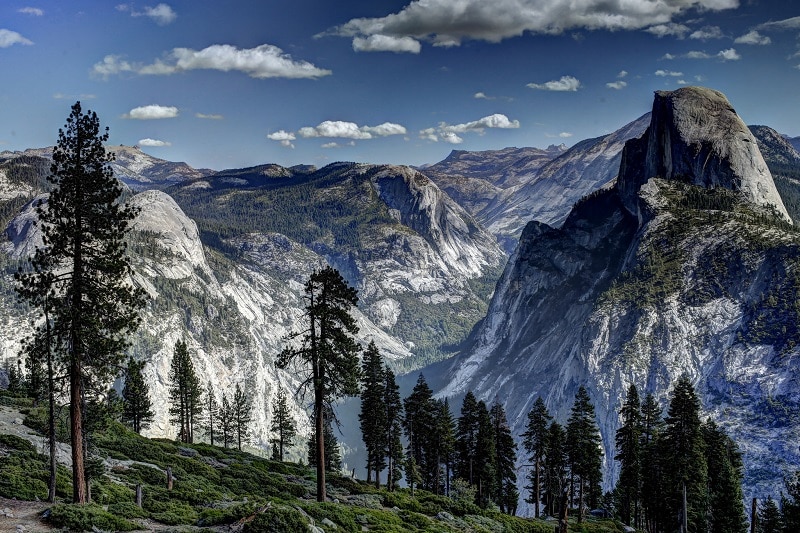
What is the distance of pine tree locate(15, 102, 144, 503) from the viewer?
27562 mm

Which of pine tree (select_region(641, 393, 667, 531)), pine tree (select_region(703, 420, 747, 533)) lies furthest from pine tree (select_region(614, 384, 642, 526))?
pine tree (select_region(703, 420, 747, 533))

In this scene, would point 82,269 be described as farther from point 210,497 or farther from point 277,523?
point 210,497

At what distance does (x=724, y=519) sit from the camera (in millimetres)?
64250

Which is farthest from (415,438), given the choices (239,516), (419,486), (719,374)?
(719,374)

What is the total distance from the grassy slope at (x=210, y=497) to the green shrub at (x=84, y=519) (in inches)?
1.4

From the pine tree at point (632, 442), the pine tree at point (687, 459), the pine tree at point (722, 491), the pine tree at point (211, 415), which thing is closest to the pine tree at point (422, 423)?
the pine tree at point (632, 442)

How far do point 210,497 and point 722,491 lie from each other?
54.3 m

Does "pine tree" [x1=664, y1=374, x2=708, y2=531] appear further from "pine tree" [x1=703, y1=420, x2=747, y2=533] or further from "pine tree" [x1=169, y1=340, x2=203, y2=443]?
"pine tree" [x1=169, y1=340, x2=203, y2=443]

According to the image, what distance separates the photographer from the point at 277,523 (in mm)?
23875

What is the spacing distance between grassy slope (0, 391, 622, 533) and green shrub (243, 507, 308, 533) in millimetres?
38

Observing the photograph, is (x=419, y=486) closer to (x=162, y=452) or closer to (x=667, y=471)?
(x=667, y=471)

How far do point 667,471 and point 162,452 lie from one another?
160 feet

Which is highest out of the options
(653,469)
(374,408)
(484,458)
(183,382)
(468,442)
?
(183,382)

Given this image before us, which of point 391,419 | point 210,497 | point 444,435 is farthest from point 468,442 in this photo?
point 210,497
